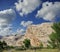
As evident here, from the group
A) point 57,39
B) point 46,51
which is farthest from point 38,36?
point 46,51

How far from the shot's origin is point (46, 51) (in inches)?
1024

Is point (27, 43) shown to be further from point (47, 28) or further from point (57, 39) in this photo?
point (47, 28)

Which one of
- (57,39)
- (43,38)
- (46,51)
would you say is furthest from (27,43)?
(43,38)

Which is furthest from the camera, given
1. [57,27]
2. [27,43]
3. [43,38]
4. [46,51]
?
[43,38]

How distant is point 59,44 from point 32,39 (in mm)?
150782

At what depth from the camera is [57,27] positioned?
4462 cm

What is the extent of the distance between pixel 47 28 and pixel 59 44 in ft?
471

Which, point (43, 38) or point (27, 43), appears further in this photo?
point (43, 38)

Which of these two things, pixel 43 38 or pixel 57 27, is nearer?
pixel 57 27

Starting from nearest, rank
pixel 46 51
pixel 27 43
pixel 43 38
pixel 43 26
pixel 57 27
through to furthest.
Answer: pixel 46 51 < pixel 57 27 < pixel 27 43 < pixel 43 38 < pixel 43 26

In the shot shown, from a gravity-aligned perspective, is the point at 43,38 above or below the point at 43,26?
below

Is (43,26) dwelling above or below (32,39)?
above

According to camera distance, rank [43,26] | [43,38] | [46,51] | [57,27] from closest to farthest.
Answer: [46,51]
[57,27]
[43,38]
[43,26]

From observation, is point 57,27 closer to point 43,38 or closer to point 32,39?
point 43,38
